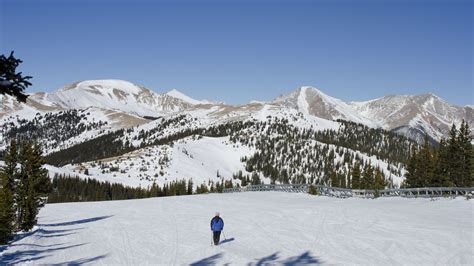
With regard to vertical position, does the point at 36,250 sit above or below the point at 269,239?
below

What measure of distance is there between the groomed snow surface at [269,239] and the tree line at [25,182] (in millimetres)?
1491

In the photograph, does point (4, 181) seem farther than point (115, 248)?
Yes

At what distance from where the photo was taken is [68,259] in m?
20.1

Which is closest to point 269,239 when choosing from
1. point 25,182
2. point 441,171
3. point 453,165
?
point 25,182

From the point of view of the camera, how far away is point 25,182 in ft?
108

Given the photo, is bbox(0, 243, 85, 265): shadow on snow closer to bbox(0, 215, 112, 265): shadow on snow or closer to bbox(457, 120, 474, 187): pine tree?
bbox(0, 215, 112, 265): shadow on snow

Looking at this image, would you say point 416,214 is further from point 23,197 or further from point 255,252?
point 23,197

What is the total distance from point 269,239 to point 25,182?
65.6ft

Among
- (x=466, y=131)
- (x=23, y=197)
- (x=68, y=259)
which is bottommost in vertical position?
(x=68, y=259)

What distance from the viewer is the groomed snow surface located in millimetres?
19062

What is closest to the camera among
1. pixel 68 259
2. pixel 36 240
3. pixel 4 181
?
pixel 68 259

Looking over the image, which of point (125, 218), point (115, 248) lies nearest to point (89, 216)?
point (125, 218)

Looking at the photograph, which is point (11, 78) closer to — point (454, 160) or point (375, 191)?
point (375, 191)

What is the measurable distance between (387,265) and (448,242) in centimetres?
557
